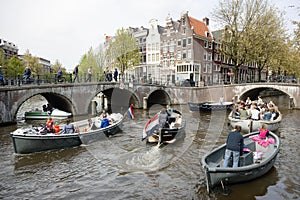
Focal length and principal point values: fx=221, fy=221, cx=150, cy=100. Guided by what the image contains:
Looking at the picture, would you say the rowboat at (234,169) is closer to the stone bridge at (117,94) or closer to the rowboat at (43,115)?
the stone bridge at (117,94)

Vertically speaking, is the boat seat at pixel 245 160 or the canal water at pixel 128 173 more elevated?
the boat seat at pixel 245 160

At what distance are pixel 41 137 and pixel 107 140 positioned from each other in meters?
4.06

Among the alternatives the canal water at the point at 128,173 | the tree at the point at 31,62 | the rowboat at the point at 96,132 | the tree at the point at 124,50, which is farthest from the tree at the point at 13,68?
the rowboat at the point at 96,132

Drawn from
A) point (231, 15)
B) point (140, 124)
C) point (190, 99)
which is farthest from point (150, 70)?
point (140, 124)

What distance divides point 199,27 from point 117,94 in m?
21.5

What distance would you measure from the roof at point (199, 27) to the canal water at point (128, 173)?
97.8 feet

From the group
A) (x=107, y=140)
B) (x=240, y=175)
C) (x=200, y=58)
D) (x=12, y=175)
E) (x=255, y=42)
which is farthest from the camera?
(x=200, y=58)

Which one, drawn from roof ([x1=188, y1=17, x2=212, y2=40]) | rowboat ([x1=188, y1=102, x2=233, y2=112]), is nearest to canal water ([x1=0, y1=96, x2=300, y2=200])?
rowboat ([x1=188, y1=102, x2=233, y2=112])

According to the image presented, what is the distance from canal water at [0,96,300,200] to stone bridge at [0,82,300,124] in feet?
15.4

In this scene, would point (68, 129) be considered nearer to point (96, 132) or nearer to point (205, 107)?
point (96, 132)

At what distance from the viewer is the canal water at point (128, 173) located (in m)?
7.59

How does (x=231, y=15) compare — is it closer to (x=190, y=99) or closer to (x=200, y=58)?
(x=200, y=58)

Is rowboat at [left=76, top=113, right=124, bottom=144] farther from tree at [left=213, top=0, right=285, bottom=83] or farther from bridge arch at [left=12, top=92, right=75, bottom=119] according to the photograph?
tree at [left=213, top=0, right=285, bottom=83]

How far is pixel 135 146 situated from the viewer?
1280 cm
